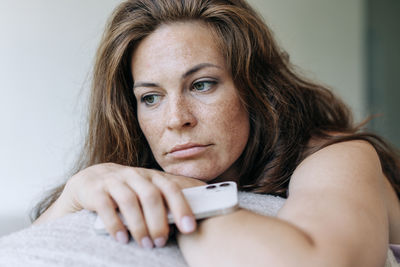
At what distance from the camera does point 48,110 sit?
1.73m

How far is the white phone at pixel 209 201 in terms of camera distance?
2.42 feet

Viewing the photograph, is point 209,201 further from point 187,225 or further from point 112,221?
point 112,221

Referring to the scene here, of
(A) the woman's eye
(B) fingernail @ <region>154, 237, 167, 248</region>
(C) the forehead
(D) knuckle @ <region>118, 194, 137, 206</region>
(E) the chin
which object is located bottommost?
(E) the chin

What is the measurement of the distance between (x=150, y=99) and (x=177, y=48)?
7.2 inches

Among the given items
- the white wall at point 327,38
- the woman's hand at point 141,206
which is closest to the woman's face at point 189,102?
the woman's hand at point 141,206

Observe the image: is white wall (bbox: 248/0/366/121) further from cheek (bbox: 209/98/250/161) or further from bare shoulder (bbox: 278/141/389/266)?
bare shoulder (bbox: 278/141/389/266)

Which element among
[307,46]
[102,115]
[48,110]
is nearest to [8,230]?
[48,110]

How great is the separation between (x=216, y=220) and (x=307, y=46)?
215cm

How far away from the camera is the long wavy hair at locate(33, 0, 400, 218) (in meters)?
1.27

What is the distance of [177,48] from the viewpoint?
3.90 feet

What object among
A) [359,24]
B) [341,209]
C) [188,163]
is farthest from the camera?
[359,24]

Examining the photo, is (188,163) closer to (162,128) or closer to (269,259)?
(162,128)

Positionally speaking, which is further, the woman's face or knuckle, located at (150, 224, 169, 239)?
the woman's face

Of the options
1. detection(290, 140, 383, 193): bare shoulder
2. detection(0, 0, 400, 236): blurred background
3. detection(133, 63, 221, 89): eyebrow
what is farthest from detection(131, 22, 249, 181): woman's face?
detection(0, 0, 400, 236): blurred background
